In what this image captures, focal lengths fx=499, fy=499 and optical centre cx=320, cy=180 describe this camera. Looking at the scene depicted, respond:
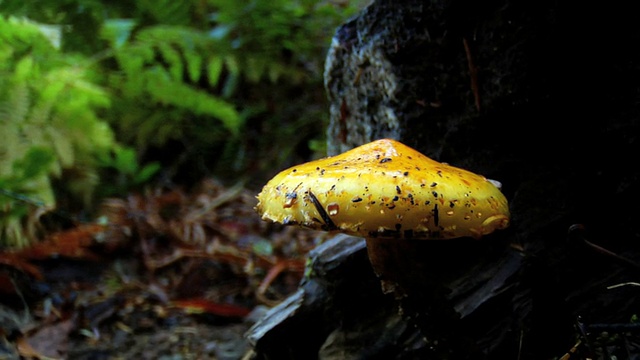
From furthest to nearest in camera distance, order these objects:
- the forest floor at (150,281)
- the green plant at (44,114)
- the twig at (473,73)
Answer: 1. the green plant at (44,114)
2. the forest floor at (150,281)
3. the twig at (473,73)

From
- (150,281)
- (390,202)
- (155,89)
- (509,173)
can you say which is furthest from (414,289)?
(155,89)

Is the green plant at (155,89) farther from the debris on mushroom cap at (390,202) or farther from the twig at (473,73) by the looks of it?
the debris on mushroom cap at (390,202)

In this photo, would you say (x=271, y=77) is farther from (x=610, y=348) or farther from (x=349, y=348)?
(x=610, y=348)

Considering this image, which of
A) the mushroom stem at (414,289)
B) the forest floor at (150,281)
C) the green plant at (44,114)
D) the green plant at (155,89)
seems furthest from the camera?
the green plant at (155,89)

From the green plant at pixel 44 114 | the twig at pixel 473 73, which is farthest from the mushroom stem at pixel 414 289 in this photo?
→ the green plant at pixel 44 114

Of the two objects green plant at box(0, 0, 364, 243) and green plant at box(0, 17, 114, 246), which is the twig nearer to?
green plant at box(0, 0, 364, 243)

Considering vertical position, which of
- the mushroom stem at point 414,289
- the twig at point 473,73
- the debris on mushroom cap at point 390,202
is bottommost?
the mushroom stem at point 414,289

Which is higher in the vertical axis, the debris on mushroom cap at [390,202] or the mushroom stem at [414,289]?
the debris on mushroom cap at [390,202]
